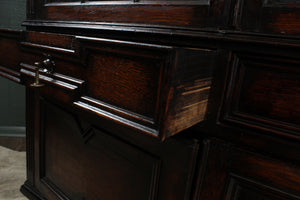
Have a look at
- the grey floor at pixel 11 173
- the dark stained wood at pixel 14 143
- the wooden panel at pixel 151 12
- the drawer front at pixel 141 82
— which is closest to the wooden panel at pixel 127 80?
the drawer front at pixel 141 82

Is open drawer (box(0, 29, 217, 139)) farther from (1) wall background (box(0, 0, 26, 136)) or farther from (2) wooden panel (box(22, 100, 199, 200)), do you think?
(1) wall background (box(0, 0, 26, 136))

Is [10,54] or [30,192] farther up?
[10,54]

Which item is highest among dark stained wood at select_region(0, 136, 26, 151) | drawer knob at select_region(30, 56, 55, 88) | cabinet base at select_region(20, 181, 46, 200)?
drawer knob at select_region(30, 56, 55, 88)

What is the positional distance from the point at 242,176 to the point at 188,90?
19 cm

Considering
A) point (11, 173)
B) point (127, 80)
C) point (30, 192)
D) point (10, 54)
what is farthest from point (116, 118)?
point (11, 173)

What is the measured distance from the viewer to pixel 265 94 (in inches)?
14.3

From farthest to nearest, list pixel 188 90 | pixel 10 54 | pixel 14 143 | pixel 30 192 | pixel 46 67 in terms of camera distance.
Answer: pixel 14 143 < pixel 30 192 < pixel 10 54 < pixel 46 67 < pixel 188 90

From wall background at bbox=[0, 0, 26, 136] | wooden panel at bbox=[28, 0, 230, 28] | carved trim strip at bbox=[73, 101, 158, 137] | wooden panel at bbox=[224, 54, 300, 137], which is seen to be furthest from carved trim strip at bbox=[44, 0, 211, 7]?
wall background at bbox=[0, 0, 26, 136]

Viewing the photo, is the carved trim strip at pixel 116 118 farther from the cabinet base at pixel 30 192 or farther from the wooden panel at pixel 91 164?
the cabinet base at pixel 30 192

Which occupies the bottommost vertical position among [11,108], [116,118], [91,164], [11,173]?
[11,173]

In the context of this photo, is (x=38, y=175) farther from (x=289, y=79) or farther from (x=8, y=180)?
(x=289, y=79)

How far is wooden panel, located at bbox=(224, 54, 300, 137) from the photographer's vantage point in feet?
1.12

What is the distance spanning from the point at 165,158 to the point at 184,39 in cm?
22

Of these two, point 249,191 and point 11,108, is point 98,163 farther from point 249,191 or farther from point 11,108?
point 11,108
